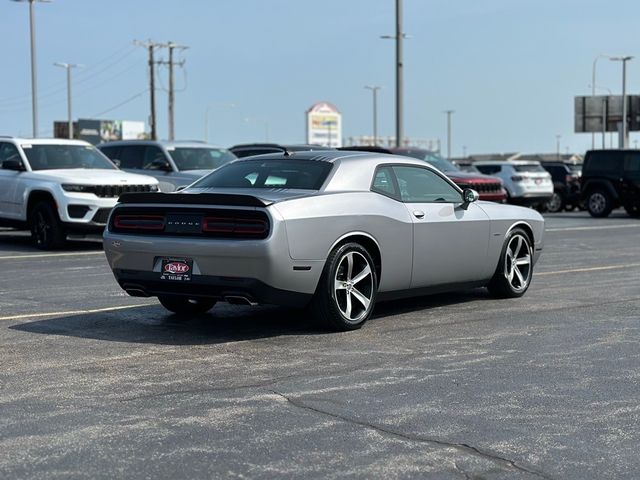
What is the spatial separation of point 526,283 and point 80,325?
14.7 feet

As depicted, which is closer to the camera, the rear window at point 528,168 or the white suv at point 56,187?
the white suv at point 56,187

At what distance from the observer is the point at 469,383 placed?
21.4 feet

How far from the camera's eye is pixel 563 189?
3456 centimetres

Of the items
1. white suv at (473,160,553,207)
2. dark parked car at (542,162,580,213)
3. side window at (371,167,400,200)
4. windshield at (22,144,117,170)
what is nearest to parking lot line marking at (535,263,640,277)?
side window at (371,167,400,200)

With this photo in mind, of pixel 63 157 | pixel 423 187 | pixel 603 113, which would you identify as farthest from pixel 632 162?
pixel 603 113

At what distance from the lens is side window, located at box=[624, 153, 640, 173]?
2847 centimetres

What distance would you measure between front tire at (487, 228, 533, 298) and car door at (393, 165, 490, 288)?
34 centimetres

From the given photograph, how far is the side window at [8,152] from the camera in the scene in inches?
696

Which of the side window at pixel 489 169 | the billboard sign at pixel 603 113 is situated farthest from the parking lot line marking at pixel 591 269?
the billboard sign at pixel 603 113

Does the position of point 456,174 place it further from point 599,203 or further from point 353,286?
point 353,286

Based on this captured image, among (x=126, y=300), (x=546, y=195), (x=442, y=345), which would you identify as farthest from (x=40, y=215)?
(x=546, y=195)

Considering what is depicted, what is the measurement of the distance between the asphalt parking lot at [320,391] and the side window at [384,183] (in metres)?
1.10

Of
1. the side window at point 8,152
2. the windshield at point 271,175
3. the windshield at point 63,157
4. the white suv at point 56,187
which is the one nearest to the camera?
the windshield at point 271,175

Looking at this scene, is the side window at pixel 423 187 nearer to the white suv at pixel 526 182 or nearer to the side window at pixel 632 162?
the side window at pixel 632 162
